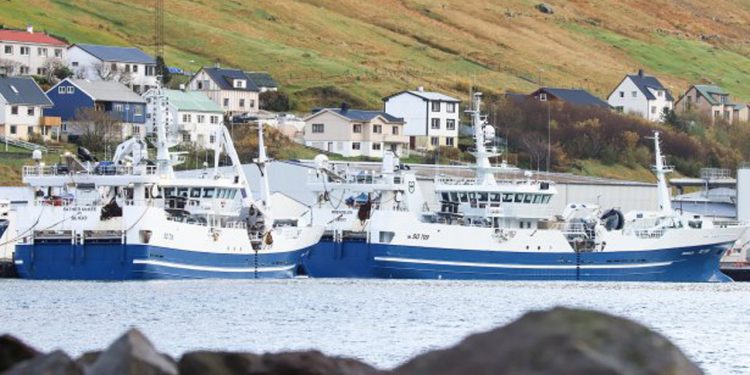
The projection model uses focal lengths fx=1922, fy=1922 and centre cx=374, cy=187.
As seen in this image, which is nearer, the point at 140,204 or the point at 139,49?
the point at 140,204

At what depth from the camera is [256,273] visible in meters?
69.7

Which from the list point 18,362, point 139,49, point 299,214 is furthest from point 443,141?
point 18,362

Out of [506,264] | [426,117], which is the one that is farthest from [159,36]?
[506,264]

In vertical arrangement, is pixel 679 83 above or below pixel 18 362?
above

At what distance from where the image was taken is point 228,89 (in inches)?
5162

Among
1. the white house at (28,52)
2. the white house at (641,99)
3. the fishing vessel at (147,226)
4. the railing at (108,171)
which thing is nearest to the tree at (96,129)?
the white house at (28,52)

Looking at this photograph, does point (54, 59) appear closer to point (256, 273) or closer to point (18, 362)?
point (256, 273)

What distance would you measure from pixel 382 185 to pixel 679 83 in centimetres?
10952

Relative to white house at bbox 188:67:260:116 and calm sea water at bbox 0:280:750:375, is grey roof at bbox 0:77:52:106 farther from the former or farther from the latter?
calm sea water at bbox 0:280:750:375

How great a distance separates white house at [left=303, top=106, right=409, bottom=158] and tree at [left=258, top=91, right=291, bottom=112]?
51.4 feet

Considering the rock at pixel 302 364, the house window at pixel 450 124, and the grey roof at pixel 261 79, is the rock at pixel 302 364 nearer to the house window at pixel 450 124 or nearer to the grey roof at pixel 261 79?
the house window at pixel 450 124

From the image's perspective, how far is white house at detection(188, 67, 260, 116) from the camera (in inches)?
5153

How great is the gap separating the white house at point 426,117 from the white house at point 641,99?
26.5 metres

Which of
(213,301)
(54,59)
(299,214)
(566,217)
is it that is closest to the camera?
A: (213,301)
